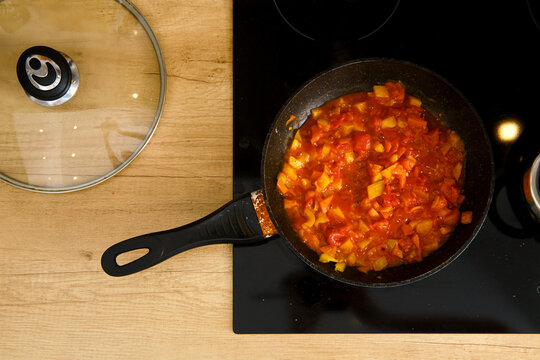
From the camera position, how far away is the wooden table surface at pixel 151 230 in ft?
3.70

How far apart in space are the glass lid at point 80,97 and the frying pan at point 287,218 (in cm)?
25

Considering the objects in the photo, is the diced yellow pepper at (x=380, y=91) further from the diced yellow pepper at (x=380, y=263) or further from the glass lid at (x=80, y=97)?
the glass lid at (x=80, y=97)

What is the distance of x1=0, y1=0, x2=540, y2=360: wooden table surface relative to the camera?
1129 mm

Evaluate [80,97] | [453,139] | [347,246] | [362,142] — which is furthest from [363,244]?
[80,97]

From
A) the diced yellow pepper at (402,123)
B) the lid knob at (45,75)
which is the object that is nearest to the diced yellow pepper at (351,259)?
the diced yellow pepper at (402,123)

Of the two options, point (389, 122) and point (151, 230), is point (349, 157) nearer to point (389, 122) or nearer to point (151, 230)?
point (389, 122)

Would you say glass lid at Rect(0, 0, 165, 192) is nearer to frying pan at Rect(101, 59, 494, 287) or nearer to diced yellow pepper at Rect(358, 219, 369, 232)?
frying pan at Rect(101, 59, 494, 287)

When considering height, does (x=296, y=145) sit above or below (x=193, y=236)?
above

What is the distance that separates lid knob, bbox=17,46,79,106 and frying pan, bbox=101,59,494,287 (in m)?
0.37

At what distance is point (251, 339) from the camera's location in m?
1.12

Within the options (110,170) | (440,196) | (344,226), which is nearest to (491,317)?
(440,196)

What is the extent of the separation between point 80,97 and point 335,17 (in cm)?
65

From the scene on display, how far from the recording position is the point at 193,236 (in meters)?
0.98

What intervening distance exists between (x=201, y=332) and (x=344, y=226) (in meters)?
0.46
